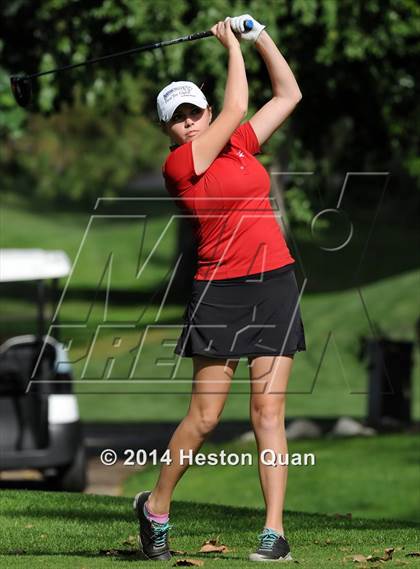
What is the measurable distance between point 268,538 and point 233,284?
3.15 ft

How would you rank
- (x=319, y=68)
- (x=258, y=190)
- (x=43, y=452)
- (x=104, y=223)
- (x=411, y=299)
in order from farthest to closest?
(x=104, y=223), (x=411, y=299), (x=319, y=68), (x=43, y=452), (x=258, y=190)

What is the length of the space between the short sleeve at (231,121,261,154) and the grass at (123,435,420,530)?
21.1 ft

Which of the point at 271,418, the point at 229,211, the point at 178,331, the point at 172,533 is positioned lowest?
the point at 172,533

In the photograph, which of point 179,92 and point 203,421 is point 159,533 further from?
point 179,92

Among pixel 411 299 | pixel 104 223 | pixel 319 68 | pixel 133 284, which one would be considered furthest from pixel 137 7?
pixel 104 223

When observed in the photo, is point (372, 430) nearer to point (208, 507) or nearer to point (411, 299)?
point (208, 507)

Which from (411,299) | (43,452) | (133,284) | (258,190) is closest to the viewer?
(258,190)

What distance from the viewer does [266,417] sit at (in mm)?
5797

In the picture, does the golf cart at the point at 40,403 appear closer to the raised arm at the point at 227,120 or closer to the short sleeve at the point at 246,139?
the short sleeve at the point at 246,139

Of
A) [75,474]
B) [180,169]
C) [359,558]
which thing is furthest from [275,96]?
[75,474]

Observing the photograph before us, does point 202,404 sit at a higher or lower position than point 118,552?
higher

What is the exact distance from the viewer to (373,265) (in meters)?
43.0

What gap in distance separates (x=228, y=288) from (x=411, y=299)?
21.2m

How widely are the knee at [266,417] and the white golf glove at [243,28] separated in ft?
4.73
